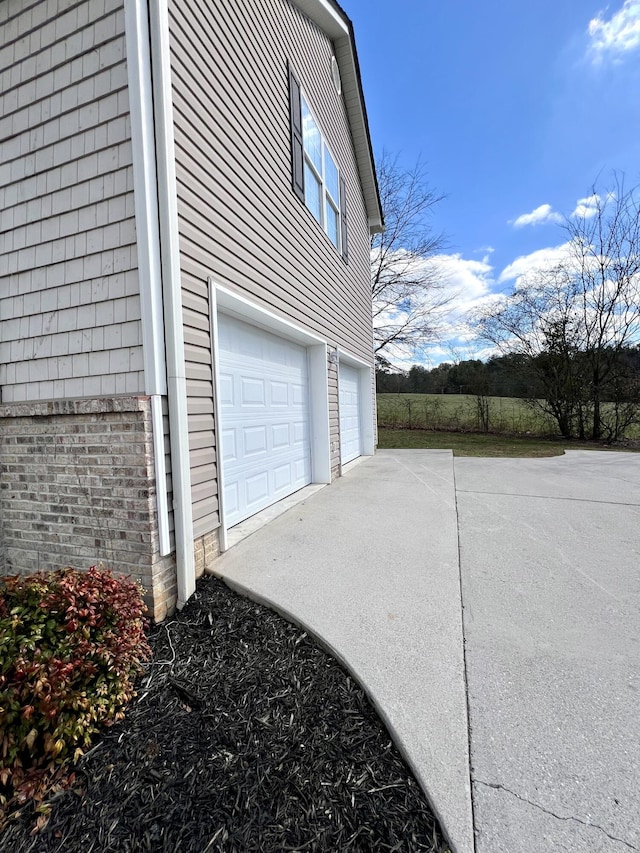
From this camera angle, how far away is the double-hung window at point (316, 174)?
4.98 metres

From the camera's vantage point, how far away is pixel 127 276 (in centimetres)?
259

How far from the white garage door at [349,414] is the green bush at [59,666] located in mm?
5506

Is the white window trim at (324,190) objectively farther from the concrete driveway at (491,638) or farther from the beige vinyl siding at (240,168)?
the concrete driveway at (491,638)

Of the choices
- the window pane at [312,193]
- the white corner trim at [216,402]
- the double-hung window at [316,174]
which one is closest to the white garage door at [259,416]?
the white corner trim at [216,402]

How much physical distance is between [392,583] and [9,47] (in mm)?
5010

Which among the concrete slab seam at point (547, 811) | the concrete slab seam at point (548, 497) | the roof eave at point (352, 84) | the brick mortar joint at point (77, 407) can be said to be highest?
the roof eave at point (352, 84)

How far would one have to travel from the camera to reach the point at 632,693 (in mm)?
1872

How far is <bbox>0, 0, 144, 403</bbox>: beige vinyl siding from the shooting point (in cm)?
260

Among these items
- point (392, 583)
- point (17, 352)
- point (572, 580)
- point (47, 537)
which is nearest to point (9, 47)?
point (17, 352)

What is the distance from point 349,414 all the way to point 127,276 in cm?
622

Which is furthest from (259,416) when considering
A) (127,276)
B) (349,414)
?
(349,414)

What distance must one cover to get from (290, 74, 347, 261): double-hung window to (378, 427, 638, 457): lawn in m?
6.21

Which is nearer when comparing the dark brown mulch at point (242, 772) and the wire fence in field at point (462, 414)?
the dark brown mulch at point (242, 772)

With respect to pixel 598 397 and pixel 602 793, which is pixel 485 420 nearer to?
pixel 598 397
